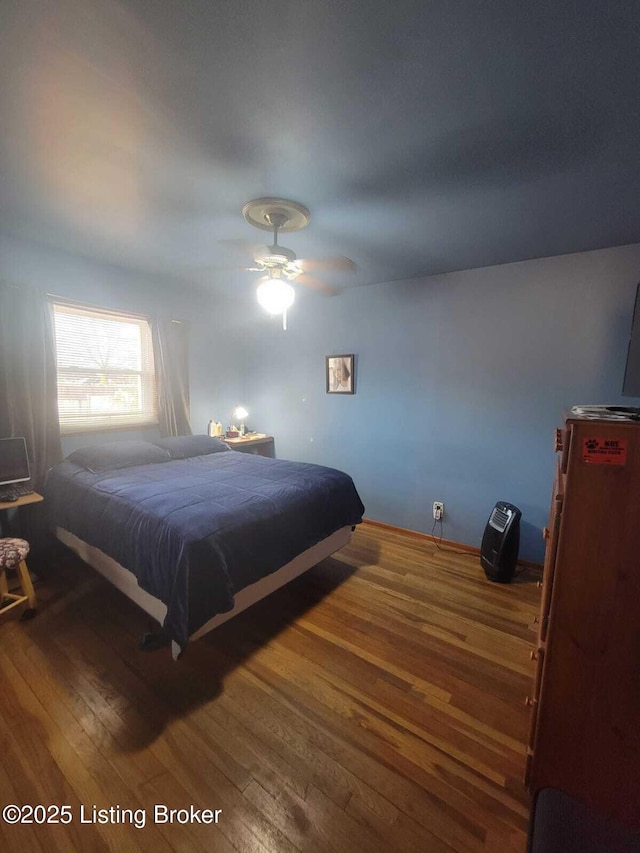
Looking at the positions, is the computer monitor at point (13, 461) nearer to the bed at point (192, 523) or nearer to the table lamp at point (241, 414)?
the bed at point (192, 523)

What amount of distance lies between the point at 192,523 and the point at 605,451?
1772 millimetres

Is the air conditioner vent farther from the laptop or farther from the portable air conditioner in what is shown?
the laptop

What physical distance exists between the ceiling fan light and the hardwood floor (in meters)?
1.99

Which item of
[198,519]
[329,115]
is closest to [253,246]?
[329,115]

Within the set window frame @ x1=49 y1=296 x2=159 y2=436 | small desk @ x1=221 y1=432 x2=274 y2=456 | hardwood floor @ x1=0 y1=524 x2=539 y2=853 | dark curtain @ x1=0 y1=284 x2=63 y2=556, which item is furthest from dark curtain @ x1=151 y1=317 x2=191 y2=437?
hardwood floor @ x1=0 y1=524 x2=539 y2=853

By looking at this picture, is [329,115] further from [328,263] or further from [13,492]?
[13,492]

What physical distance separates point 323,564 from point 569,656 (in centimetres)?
199

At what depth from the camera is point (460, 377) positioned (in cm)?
311

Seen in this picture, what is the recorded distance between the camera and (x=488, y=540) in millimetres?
2734

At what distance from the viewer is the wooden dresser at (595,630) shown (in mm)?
1065

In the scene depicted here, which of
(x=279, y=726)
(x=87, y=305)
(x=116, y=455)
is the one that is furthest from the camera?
(x=87, y=305)

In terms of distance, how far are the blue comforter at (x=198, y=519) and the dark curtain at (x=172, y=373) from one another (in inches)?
29.6

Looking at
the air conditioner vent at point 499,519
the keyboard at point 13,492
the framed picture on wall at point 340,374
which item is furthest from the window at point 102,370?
the air conditioner vent at point 499,519

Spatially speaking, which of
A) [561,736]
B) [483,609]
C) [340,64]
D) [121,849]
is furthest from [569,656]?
[340,64]
